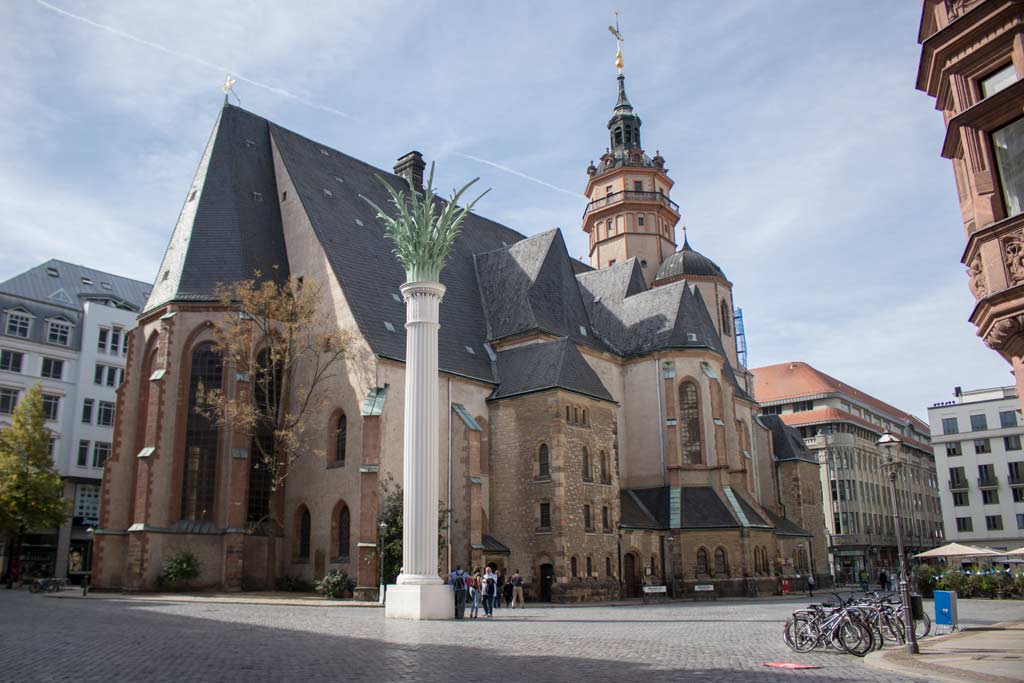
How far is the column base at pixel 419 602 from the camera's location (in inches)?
890

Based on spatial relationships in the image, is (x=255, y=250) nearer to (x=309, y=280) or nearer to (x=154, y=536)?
(x=309, y=280)

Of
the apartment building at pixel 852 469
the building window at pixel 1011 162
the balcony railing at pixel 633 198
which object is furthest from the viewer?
the apartment building at pixel 852 469

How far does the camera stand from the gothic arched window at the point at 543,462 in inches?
1395

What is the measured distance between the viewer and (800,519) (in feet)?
178

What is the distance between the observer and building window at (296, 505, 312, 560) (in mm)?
34062

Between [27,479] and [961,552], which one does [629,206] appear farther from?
[27,479]

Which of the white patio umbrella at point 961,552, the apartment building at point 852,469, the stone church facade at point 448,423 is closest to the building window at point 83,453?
the stone church facade at point 448,423

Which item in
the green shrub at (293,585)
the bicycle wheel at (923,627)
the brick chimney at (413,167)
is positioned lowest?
the bicycle wheel at (923,627)

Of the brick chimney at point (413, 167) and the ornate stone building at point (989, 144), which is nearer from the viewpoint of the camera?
the ornate stone building at point (989, 144)

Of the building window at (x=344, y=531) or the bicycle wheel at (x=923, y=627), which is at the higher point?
the building window at (x=344, y=531)

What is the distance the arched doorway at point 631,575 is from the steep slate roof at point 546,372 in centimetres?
738

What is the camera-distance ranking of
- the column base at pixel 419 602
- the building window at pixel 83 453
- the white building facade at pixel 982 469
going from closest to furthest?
the column base at pixel 419 602, the building window at pixel 83 453, the white building facade at pixel 982 469

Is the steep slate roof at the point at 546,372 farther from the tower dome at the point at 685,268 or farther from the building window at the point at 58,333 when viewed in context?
the building window at the point at 58,333

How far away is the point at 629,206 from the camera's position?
59.1 m
